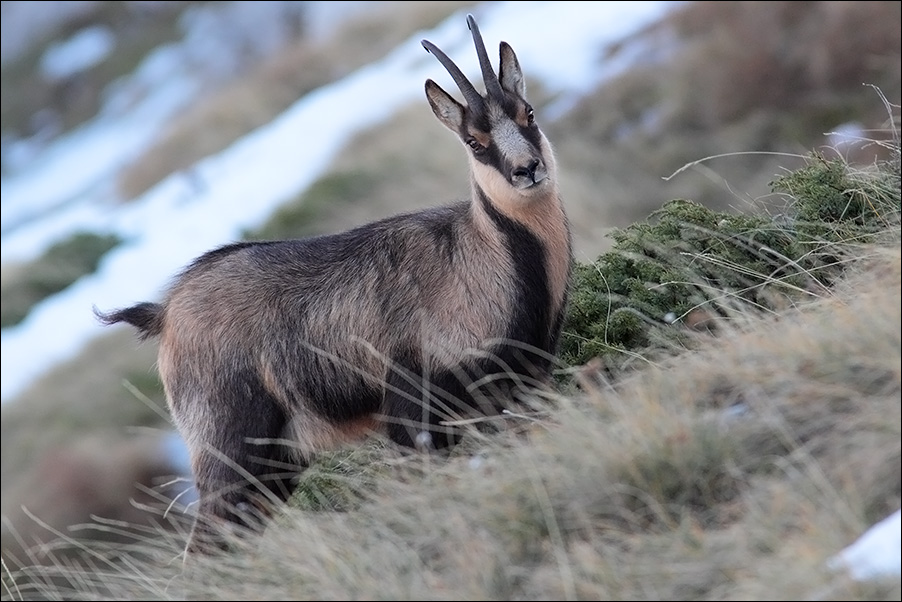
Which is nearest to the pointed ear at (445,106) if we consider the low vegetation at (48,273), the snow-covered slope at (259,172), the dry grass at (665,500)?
the dry grass at (665,500)

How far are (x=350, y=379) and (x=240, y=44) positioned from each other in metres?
30.9

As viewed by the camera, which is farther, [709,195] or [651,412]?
[709,195]

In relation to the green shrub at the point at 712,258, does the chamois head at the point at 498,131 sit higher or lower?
higher

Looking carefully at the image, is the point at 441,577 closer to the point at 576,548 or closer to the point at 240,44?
the point at 576,548

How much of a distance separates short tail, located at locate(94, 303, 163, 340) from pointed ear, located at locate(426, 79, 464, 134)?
2.04m

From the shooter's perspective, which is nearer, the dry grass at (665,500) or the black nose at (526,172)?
the dry grass at (665,500)

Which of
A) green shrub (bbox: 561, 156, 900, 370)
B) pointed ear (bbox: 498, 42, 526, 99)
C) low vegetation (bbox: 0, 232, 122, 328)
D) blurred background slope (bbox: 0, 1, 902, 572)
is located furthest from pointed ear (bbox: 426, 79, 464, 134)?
low vegetation (bbox: 0, 232, 122, 328)

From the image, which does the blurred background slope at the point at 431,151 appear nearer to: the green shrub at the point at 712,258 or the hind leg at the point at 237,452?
the green shrub at the point at 712,258

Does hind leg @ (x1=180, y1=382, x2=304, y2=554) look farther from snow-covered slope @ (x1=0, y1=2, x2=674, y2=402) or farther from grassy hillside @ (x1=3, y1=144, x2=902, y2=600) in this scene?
snow-covered slope @ (x1=0, y1=2, x2=674, y2=402)

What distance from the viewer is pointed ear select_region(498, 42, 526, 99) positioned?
7.08 metres

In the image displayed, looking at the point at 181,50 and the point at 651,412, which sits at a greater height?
Result: the point at 181,50

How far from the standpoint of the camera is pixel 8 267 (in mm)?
22188

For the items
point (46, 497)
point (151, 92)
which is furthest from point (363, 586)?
point (151, 92)

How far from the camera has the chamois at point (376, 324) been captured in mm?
6555
